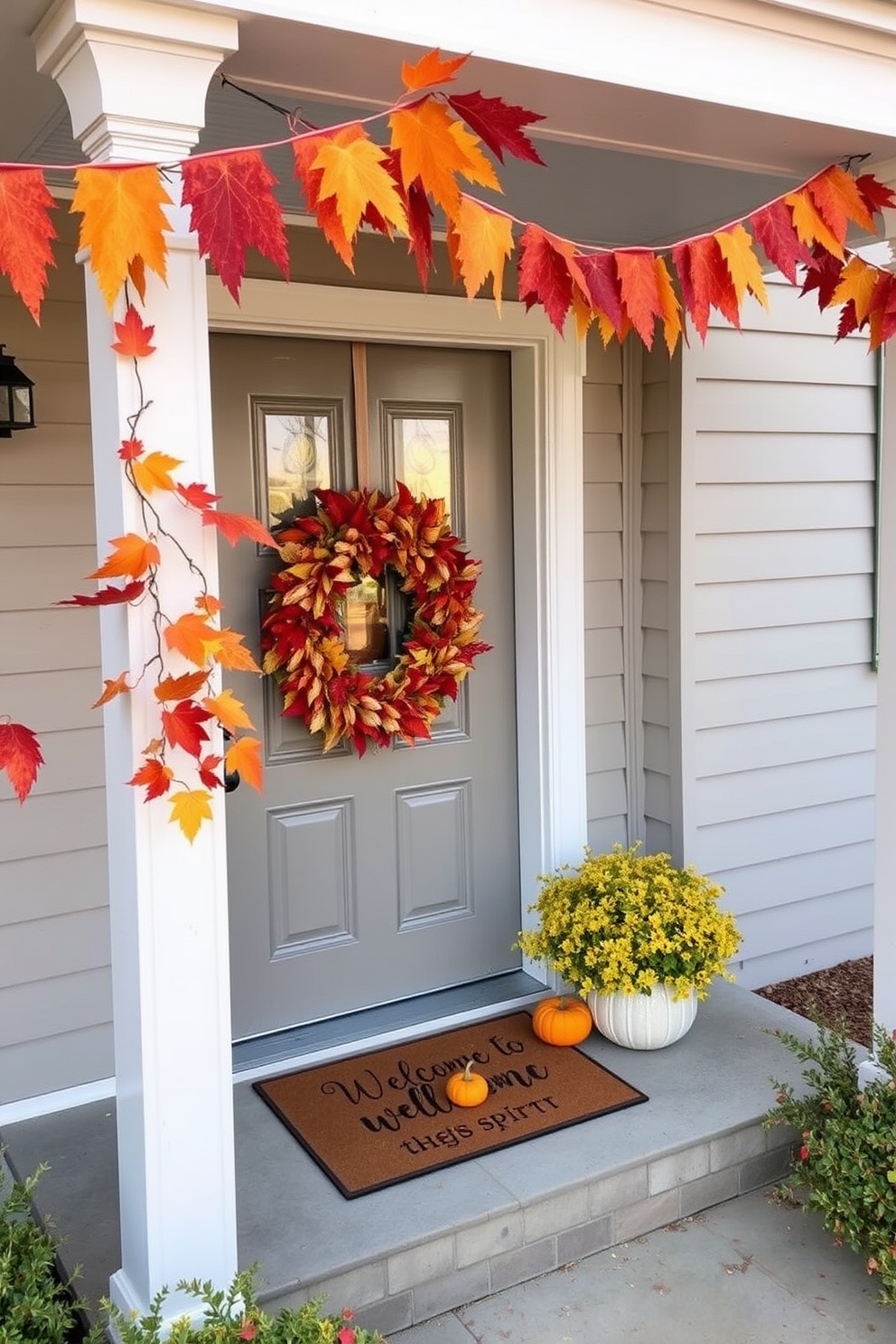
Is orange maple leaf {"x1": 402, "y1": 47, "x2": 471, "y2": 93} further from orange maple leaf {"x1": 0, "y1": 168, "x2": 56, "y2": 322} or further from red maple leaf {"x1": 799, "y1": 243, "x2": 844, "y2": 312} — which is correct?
red maple leaf {"x1": 799, "y1": 243, "x2": 844, "y2": 312}

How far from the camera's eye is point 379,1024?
3.29 meters

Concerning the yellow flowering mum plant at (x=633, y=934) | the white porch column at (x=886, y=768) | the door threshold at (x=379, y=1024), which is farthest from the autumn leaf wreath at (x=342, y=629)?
the white porch column at (x=886, y=768)

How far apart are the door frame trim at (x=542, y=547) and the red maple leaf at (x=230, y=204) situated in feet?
5.28

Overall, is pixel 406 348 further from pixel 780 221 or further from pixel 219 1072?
pixel 219 1072

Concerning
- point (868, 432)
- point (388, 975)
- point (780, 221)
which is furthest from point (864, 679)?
point (780, 221)

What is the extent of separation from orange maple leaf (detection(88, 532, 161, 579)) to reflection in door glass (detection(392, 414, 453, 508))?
1680mm

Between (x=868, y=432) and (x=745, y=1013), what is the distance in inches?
86.7

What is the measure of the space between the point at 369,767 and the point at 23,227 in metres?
2.07

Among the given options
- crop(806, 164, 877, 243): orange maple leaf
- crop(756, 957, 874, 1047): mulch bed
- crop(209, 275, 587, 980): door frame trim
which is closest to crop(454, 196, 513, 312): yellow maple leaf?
crop(806, 164, 877, 243): orange maple leaf

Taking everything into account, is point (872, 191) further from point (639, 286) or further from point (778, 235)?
point (639, 286)

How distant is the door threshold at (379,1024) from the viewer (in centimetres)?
311

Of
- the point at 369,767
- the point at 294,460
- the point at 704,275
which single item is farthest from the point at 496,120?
the point at 369,767

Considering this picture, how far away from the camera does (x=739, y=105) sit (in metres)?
2.12

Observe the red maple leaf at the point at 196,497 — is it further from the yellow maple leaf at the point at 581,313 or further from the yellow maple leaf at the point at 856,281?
the yellow maple leaf at the point at 856,281
